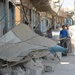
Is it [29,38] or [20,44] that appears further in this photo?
[29,38]

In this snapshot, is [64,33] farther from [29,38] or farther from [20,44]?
[20,44]

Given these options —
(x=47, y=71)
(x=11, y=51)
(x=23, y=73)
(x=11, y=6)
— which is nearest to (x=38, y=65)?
(x=47, y=71)

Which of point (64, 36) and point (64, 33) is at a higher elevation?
point (64, 33)

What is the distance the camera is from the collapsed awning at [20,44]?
23.6 feet

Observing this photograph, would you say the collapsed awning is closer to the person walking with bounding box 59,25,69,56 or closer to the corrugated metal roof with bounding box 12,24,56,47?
the corrugated metal roof with bounding box 12,24,56,47

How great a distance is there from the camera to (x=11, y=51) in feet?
24.6

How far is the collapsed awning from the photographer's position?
23.6ft

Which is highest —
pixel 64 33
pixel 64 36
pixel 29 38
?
pixel 29 38

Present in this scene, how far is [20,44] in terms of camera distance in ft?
25.8

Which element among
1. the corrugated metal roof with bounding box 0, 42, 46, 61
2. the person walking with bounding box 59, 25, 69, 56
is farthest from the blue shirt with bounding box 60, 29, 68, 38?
the corrugated metal roof with bounding box 0, 42, 46, 61

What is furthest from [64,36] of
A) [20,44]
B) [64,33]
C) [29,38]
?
[20,44]

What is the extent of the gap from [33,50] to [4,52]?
84 cm

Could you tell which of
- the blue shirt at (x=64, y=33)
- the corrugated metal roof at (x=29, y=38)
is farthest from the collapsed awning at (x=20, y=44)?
the blue shirt at (x=64, y=33)

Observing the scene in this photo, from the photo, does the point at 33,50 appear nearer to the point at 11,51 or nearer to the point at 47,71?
the point at 11,51
